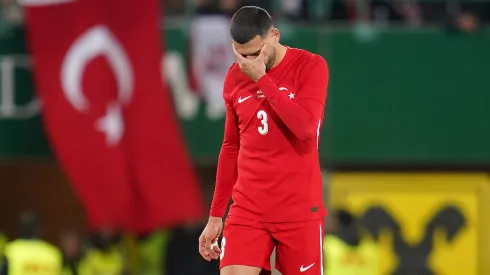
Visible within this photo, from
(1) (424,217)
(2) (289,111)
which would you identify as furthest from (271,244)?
(1) (424,217)

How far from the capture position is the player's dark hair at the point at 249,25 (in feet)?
18.0

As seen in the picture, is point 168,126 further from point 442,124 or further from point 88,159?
point 442,124

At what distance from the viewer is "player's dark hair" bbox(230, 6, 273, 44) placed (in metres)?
5.48

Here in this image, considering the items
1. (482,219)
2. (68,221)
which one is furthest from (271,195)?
(68,221)

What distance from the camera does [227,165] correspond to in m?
6.02

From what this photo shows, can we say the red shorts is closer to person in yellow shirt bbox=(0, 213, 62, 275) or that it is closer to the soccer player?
the soccer player

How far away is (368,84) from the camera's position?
1457 centimetres

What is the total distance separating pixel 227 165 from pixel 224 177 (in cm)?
6

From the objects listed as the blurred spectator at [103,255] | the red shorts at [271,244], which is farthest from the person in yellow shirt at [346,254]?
the red shorts at [271,244]

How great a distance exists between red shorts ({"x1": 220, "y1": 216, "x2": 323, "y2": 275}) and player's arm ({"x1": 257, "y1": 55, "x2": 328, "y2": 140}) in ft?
1.62

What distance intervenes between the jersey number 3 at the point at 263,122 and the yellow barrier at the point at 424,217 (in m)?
9.20

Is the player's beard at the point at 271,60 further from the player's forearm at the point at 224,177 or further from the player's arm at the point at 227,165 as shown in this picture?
the player's forearm at the point at 224,177

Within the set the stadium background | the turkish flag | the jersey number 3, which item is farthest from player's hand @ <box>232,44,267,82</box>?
the stadium background

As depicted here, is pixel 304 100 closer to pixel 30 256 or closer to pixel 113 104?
pixel 30 256
